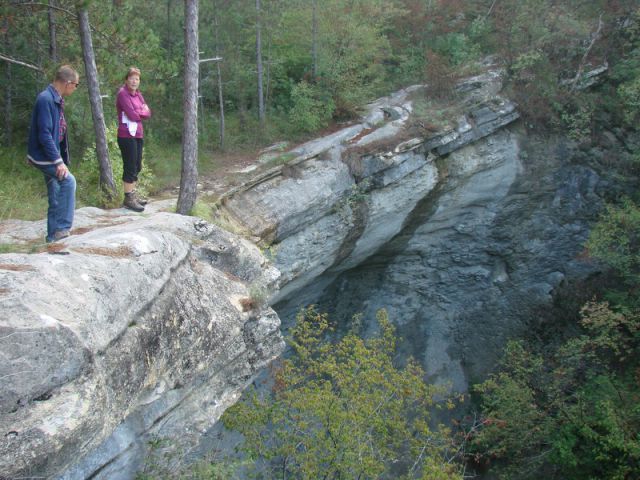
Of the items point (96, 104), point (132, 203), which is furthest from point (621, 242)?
point (96, 104)

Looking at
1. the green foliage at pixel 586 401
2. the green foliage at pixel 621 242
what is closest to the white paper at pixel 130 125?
the green foliage at pixel 586 401

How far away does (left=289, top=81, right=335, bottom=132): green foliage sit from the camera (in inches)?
539

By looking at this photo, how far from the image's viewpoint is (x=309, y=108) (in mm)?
13859

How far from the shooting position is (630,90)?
13.1 meters

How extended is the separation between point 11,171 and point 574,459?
511 inches

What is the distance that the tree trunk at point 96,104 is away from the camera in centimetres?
834

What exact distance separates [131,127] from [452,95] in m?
10.3

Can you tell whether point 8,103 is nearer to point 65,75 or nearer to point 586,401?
point 65,75

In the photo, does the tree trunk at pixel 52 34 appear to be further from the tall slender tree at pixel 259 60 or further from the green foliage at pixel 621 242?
the green foliage at pixel 621 242

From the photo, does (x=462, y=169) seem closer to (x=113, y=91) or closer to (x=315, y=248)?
(x=315, y=248)

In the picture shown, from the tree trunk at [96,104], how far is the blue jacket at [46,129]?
3.18m

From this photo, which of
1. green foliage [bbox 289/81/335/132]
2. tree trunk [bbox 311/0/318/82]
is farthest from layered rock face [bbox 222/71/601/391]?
tree trunk [bbox 311/0/318/82]

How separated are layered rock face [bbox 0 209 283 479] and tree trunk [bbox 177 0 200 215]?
1.07m

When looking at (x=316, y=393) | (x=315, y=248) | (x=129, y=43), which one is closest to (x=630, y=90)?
(x=315, y=248)
